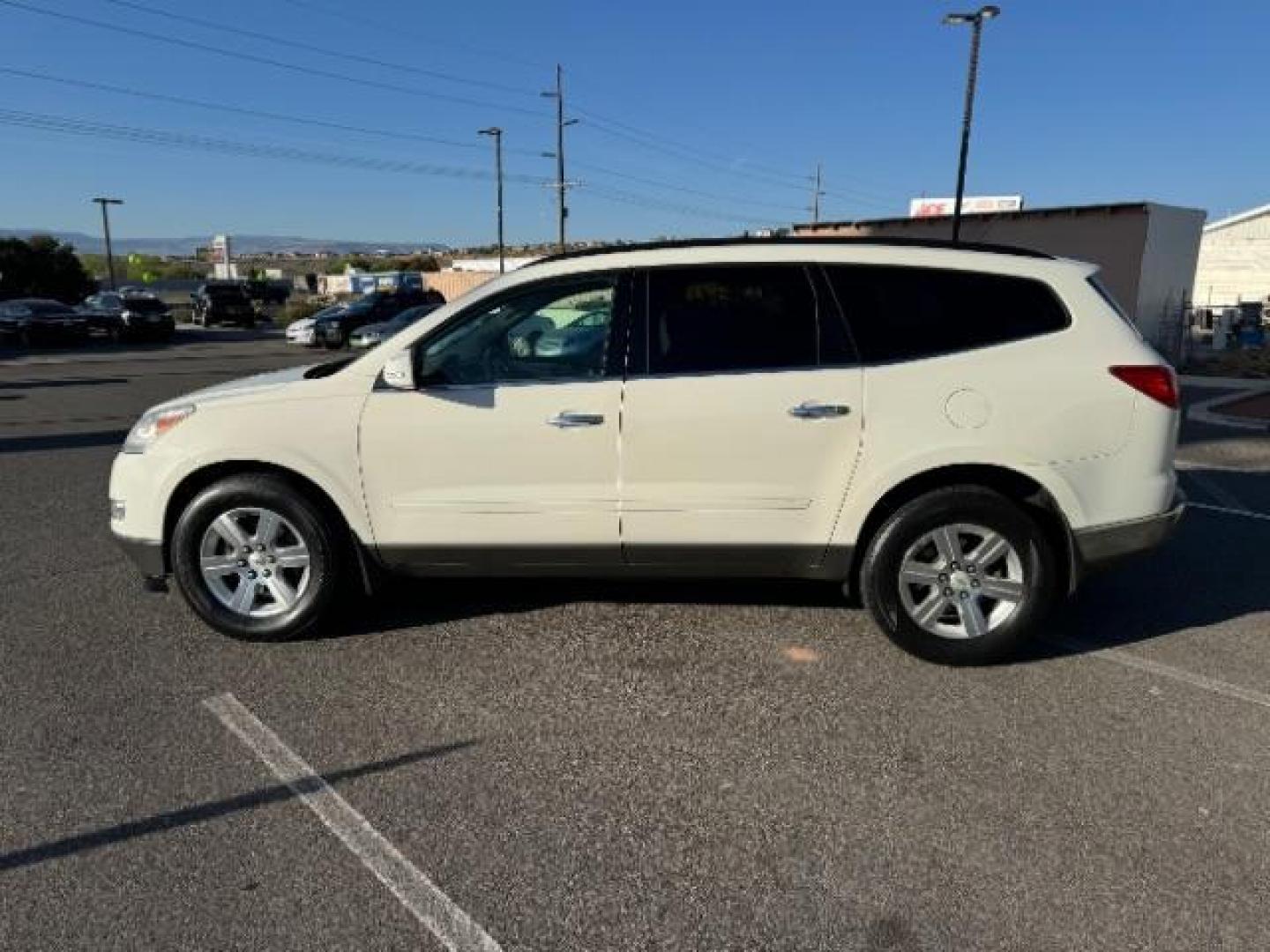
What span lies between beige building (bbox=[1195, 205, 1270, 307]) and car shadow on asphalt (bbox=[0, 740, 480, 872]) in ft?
136

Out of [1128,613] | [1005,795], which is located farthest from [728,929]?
[1128,613]

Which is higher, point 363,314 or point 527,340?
point 527,340

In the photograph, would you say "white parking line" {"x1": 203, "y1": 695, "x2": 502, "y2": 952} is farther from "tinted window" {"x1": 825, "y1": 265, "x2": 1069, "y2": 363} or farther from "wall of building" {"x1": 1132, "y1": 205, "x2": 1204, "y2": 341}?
"wall of building" {"x1": 1132, "y1": 205, "x2": 1204, "y2": 341}

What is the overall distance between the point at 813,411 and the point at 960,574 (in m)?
0.97

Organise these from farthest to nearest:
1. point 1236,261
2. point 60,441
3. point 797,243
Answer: point 1236,261 < point 60,441 < point 797,243

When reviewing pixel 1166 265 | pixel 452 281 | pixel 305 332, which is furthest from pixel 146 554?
pixel 452 281

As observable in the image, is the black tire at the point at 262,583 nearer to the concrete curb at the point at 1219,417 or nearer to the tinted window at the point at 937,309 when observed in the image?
the tinted window at the point at 937,309

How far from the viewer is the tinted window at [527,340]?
391cm

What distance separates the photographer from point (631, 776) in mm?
3020

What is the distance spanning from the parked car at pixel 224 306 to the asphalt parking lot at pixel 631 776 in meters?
37.6

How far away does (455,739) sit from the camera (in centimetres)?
325

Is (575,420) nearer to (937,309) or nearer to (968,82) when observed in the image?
(937,309)

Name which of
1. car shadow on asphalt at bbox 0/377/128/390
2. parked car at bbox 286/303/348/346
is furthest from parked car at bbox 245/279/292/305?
car shadow on asphalt at bbox 0/377/128/390

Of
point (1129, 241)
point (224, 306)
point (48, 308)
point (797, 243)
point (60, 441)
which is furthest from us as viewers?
point (224, 306)
